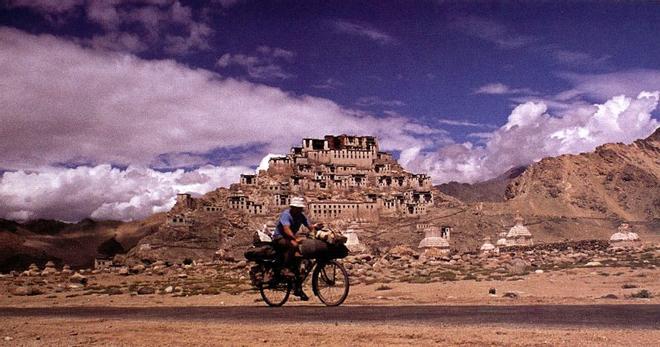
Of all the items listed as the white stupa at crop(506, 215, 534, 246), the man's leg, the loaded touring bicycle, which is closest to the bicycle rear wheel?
Answer: the loaded touring bicycle

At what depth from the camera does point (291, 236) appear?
12453mm

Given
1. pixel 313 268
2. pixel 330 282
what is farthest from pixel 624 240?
pixel 330 282

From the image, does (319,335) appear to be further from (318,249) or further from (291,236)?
(291,236)

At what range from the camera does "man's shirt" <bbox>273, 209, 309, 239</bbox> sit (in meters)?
12.5

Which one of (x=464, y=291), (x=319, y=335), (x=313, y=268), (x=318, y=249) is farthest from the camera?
(x=464, y=291)

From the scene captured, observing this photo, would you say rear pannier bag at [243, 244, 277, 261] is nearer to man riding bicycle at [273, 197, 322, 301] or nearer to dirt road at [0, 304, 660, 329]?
man riding bicycle at [273, 197, 322, 301]

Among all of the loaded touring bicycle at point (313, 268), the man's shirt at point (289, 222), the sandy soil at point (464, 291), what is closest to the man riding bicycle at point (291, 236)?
the man's shirt at point (289, 222)

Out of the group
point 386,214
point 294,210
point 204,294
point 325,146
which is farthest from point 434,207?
point 294,210

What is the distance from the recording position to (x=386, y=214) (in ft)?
457

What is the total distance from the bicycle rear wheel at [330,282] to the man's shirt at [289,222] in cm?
98

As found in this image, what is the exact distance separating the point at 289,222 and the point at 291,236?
0.31 m

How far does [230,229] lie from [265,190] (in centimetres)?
2408

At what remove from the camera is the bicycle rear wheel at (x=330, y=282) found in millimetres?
12648

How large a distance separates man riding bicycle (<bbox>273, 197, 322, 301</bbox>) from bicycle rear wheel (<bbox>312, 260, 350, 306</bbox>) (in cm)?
42
